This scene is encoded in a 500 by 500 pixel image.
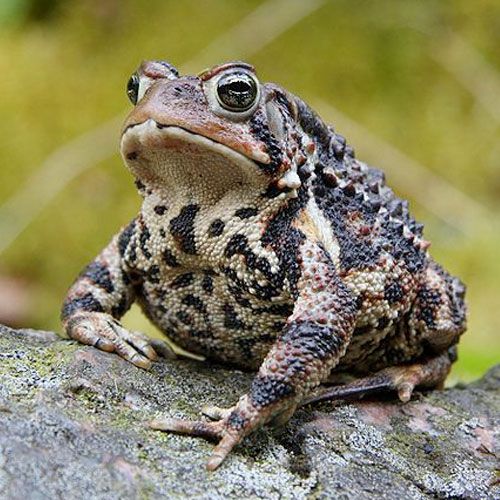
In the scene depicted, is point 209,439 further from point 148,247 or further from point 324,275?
point 148,247

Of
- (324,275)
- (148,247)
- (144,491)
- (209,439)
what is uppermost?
(324,275)

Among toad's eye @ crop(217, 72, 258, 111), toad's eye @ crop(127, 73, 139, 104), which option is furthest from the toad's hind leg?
toad's eye @ crop(127, 73, 139, 104)

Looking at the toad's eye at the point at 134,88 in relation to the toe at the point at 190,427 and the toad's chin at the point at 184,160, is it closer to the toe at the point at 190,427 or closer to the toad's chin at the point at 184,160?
the toad's chin at the point at 184,160

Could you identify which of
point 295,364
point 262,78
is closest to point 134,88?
point 295,364

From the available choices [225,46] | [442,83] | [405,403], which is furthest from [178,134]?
[442,83]

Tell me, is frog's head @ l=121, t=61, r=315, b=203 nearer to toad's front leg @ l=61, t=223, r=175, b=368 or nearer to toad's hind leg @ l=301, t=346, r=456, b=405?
toad's front leg @ l=61, t=223, r=175, b=368

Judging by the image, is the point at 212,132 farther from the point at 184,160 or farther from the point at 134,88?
the point at 134,88

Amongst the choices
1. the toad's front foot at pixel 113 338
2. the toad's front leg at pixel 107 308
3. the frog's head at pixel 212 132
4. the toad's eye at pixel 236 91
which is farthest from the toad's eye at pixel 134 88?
the toad's front foot at pixel 113 338

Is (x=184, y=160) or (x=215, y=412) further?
(x=184, y=160)
